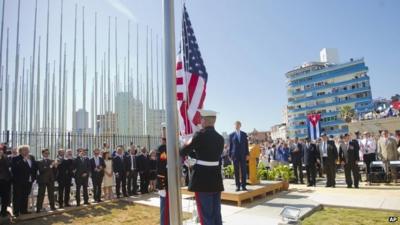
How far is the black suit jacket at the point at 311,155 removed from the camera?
12992 millimetres

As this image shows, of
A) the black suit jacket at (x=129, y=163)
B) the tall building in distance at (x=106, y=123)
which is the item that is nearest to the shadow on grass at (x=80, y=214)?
the black suit jacket at (x=129, y=163)

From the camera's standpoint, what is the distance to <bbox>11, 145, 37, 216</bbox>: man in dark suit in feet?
29.2

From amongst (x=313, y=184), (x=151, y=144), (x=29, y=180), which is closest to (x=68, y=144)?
(x=29, y=180)

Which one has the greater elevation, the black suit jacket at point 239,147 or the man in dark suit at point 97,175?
the black suit jacket at point 239,147

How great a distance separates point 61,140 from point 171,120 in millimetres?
12328

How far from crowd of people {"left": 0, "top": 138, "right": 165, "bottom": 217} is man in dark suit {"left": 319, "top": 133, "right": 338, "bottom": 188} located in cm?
669

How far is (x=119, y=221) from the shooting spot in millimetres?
8117

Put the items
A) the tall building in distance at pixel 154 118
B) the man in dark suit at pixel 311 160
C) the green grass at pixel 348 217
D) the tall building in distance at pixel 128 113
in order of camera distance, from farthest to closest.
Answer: the tall building in distance at pixel 154 118
the tall building in distance at pixel 128 113
the man in dark suit at pixel 311 160
the green grass at pixel 348 217

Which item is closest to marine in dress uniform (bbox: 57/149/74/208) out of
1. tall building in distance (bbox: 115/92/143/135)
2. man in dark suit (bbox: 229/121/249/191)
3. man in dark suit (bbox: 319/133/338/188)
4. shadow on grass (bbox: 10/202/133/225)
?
shadow on grass (bbox: 10/202/133/225)

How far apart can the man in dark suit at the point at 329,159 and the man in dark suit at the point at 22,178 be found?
10341mm

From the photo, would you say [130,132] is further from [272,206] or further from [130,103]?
[272,206]

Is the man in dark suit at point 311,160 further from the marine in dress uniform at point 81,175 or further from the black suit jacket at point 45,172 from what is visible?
the black suit jacket at point 45,172

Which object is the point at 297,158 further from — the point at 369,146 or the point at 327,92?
the point at 327,92

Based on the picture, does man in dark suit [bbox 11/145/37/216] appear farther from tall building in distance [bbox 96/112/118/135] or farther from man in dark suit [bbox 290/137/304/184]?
man in dark suit [bbox 290/137/304/184]
